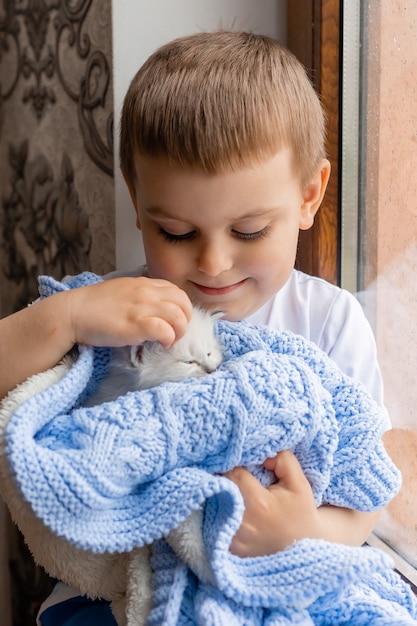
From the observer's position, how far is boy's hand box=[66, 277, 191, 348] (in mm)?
827

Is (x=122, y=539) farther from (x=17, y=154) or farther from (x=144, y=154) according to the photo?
(x=17, y=154)

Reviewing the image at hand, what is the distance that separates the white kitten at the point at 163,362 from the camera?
826 mm

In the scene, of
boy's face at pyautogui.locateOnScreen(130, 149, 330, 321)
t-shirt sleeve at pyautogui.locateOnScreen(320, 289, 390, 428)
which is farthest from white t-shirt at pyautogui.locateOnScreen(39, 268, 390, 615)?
boy's face at pyautogui.locateOnScreen(130, 149, 330, 321)

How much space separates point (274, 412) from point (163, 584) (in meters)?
0.21

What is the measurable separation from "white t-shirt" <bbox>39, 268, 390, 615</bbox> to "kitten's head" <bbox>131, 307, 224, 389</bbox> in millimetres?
241

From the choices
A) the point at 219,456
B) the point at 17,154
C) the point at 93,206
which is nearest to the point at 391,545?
the point at 219,456

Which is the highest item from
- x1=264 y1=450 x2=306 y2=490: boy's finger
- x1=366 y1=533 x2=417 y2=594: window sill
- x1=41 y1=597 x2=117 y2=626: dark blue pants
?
x1=264 y1=450 x2=306 y2=490: boy's finger

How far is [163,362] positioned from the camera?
831 millimetres

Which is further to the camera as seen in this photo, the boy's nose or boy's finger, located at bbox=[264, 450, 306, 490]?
the boy's nose

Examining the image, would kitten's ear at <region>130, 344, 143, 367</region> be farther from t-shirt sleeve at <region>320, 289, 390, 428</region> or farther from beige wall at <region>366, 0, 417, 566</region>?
beige wall at <region>366, 0, 417, 566</region>

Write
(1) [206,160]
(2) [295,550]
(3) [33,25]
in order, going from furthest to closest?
(3) [33,25] < (1) [206,160] < (2) [295,550]

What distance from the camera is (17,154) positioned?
1560 mm

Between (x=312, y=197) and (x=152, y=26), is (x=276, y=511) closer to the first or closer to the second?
(x=312, y=197)

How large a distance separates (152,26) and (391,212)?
49 cm
